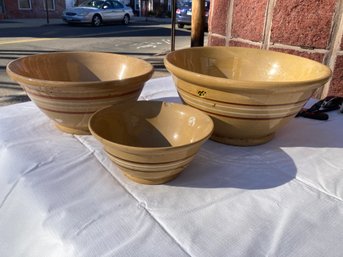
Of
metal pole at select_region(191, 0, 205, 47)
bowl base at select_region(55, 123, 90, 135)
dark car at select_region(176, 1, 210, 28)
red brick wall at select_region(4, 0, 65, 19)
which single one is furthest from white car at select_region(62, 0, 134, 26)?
bowl base at select_region(55, 123, 90, 135)

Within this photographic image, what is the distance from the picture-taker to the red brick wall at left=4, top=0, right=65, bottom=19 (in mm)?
8891

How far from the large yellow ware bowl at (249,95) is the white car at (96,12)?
7205 millimetres

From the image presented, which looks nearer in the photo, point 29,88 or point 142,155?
point 142,155

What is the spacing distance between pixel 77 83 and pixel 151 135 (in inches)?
5.9

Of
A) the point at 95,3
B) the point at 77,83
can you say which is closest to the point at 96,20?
the point at 95,3

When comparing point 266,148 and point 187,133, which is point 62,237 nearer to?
point 187,133

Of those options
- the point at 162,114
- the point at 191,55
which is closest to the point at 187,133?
the point at 162,114

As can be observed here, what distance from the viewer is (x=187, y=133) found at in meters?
0.54

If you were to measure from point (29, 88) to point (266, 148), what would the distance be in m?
0.44

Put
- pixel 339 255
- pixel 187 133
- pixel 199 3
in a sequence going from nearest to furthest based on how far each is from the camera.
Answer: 1. pixel 339 255
2. pixel 187 133
3. pixel 199 3

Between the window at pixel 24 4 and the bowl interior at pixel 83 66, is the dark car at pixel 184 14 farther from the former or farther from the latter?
the bowl interior at pixel 83 66

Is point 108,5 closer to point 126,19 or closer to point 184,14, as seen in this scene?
point 126,19

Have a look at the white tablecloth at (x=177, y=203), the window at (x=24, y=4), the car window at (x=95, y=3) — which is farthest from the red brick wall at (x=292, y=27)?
the window at (x=24, y=4)

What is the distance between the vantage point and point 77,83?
54 centimetres
